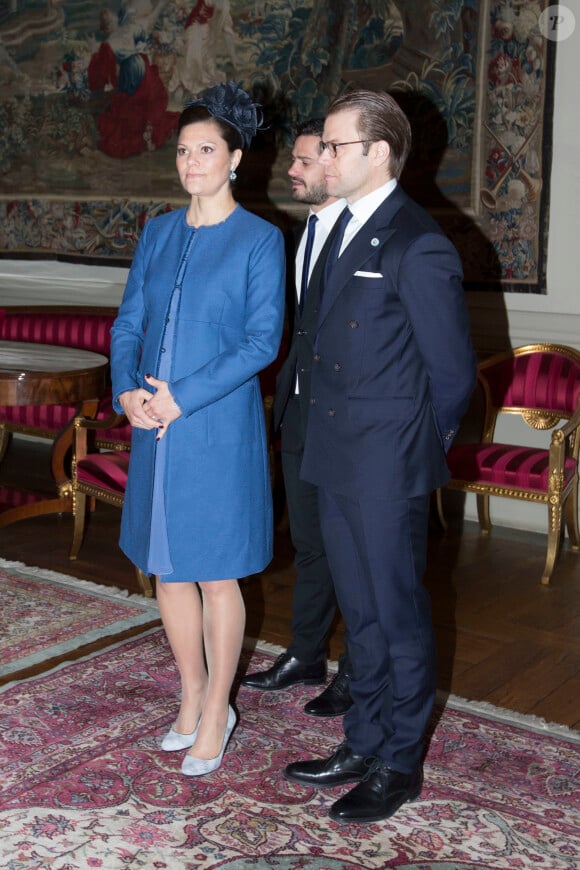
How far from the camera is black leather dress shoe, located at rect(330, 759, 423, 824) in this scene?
8.75 feet

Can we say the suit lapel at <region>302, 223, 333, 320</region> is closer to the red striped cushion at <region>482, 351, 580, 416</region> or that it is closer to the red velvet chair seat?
the red velvet chair seat

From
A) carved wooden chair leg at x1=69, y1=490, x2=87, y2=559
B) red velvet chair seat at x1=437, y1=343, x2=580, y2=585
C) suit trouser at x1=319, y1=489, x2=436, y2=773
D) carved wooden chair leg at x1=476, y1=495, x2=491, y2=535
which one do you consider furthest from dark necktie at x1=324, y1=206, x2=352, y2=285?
carved wooden chair leg at x1=476, y1=495, x2=491, y2=535

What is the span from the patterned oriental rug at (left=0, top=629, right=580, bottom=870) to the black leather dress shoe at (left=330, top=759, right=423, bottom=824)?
4cm

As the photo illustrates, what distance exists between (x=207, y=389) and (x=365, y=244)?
21.3 inches

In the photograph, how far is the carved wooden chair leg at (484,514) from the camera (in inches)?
229

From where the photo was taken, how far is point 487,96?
5.66 metres

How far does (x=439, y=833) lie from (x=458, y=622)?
1.72 meters

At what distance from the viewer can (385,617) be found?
2.65m

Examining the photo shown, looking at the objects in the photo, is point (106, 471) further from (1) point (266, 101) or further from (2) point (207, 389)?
(1) point (266, 101)

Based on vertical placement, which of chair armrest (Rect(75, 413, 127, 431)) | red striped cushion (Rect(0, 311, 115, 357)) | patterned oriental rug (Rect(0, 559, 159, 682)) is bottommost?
patterned oriental rug (Rect(0, 559, 159, 682))

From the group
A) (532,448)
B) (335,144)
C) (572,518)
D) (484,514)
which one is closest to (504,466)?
(532,448)

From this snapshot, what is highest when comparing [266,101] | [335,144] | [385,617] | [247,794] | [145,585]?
[266,101]

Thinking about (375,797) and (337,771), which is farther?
(337,771)

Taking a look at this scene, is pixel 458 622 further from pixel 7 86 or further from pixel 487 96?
pixel 7 86
